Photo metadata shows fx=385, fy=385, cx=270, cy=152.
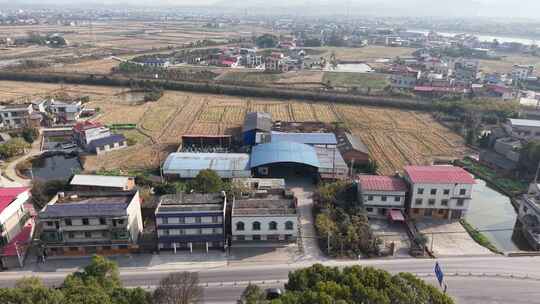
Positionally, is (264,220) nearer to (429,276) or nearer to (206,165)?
(429,276)

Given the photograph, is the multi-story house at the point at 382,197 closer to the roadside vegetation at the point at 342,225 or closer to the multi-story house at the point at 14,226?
the roadside vegetation at the point at 342,225

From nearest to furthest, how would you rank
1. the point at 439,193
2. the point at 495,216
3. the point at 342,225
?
the point at 342,225
the point at 439,193
the point at 495,216

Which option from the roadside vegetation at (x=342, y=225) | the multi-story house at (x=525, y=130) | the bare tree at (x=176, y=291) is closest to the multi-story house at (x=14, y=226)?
the bare tree at (x=176, y=291)

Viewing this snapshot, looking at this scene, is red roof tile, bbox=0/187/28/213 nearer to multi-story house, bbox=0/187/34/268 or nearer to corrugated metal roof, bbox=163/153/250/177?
multi-story house, bbox=0/187/34/268

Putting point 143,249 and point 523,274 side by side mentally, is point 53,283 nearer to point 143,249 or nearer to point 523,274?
point 143,249

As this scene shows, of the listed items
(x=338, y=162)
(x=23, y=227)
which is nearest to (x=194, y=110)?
(x=338, y=162)

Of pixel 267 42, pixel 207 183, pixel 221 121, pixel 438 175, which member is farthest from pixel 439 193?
pixel 267 42

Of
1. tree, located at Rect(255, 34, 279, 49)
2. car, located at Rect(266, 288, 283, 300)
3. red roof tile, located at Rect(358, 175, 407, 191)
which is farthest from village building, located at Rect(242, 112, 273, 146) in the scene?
tree, located at Rect(255, 34, 279, 49)
